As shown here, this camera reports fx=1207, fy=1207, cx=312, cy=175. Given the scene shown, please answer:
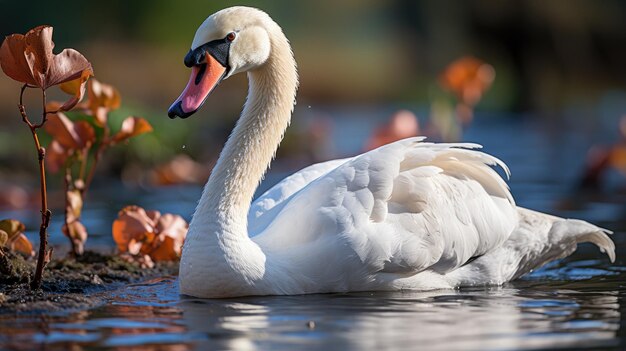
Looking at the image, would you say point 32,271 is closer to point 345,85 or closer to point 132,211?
point 132,211

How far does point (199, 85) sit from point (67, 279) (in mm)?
1363

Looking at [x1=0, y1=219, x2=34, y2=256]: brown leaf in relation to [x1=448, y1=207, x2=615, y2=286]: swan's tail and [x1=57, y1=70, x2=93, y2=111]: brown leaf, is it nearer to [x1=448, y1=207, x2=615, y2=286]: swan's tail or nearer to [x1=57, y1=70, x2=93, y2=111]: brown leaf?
[x1=57, y1=70, x2=93, y2=111]: brown leaf

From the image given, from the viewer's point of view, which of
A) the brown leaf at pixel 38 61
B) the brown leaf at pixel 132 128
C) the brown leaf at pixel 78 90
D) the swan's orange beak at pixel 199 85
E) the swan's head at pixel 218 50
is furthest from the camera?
the brown leaf at pixel 132 128

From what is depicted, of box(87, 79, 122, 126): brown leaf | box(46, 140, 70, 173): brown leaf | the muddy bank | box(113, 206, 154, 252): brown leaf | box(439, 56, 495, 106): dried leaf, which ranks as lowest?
the muddy bank

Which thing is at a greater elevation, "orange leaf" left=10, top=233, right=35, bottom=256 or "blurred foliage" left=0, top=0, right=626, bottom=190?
"blurred foliage" left=0, top=0, right=626, bottom=190

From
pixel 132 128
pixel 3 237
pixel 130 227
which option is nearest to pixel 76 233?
pixel 130 227

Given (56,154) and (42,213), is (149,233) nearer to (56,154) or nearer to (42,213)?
(56,154)

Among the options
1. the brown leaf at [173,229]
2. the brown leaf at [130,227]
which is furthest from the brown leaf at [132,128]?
the brown leaf at [173,229]

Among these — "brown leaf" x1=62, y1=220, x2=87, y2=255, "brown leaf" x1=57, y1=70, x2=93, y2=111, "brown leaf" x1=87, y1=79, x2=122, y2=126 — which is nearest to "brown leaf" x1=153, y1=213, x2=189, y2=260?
"brown leaf" x1=62, y1=220, x2=87, y2=255

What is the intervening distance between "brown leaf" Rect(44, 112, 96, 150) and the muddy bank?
0.70 m

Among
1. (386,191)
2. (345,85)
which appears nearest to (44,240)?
(386,191)

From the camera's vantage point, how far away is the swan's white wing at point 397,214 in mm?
6359

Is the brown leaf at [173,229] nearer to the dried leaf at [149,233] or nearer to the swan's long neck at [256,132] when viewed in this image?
the dried leaf at [149,233]

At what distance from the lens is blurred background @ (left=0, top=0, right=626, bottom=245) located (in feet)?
41.1
